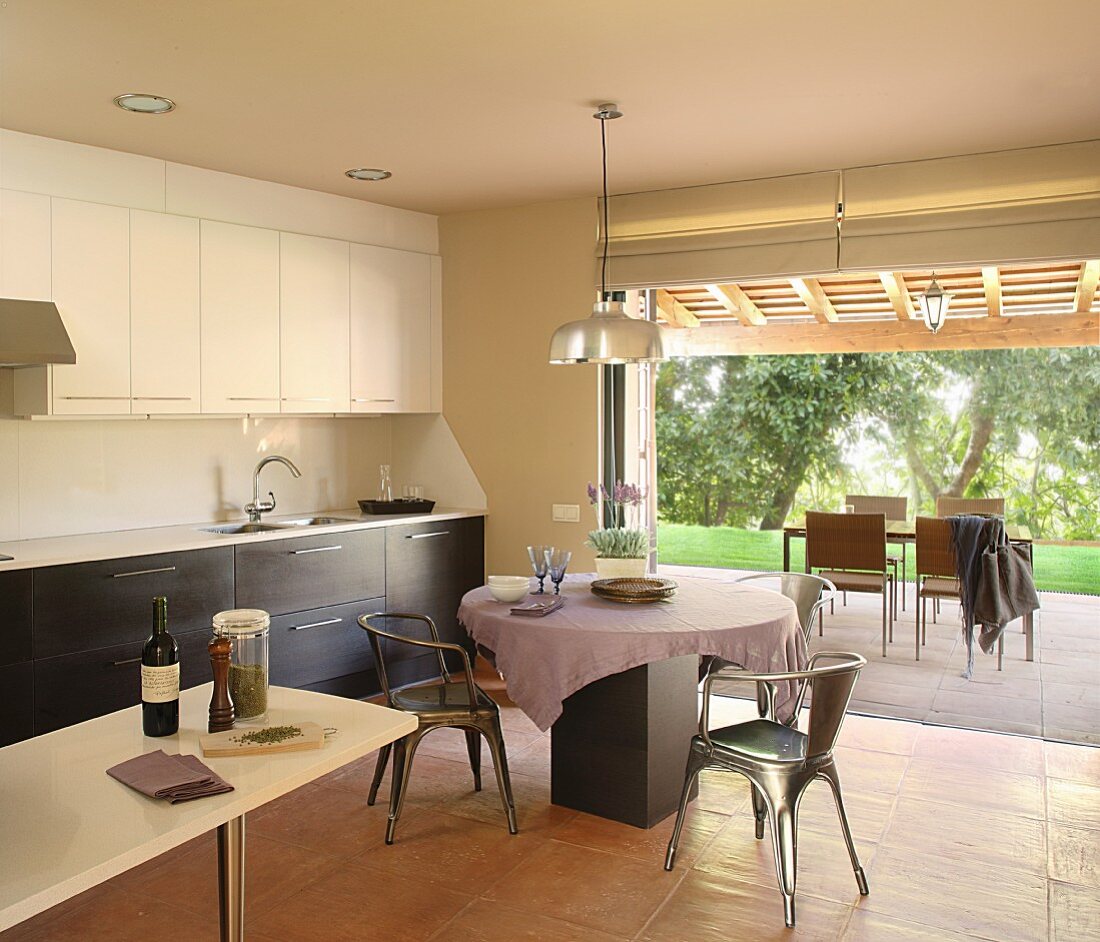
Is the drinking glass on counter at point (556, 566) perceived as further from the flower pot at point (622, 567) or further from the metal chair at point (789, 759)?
the metal chair at point (789, 759)

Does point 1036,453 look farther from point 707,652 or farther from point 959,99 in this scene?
point 707,652

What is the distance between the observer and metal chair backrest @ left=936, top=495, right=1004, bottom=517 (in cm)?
729

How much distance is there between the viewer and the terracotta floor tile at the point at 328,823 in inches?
133

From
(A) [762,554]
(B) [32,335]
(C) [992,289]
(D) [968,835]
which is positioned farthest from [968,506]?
(B) [32,335]

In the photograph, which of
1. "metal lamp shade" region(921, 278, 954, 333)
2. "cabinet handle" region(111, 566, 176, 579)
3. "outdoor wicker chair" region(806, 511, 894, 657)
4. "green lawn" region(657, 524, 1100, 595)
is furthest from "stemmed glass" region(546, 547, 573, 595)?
"green lawn" region(657, 524, 1100, 595)

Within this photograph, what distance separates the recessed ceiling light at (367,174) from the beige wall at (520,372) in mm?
920

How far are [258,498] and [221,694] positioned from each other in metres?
3.31

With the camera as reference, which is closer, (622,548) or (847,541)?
(622,548)

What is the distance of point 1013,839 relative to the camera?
3400 millimetres

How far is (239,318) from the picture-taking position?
15.7 feet

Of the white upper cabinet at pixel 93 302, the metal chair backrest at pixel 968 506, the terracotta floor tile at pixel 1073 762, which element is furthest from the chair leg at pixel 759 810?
the metal chair backrest at pixel 968 506

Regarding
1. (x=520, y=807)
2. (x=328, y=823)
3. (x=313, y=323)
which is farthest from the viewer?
(x=313, y=323)

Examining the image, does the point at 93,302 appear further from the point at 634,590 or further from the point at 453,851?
the point at 453,851

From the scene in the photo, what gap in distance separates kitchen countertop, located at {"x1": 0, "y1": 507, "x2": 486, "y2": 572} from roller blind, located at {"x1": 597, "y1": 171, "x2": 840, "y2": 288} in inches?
67.0
